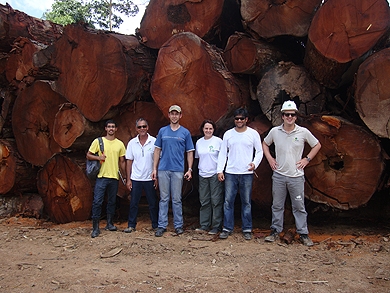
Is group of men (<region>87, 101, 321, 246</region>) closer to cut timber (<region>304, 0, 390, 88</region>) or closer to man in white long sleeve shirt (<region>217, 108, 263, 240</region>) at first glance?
man in white long sleeve shirt (<region>217, 108, 263, 240</region>)

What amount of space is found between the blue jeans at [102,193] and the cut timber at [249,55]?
85.2 inches

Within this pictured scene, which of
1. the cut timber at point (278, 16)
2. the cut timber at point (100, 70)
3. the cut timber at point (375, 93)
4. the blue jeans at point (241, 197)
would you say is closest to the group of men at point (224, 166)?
the blue jeans at point (241, 197)

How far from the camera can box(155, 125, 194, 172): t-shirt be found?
14.9ft

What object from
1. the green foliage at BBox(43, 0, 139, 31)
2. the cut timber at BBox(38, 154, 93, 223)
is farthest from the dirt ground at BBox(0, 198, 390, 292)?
the green foliage at BBox(43, 0, 139, 31)

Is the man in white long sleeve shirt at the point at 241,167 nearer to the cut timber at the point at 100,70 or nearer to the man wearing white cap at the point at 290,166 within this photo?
the man wearing white cap at the point at 290,166

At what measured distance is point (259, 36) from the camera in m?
4.41

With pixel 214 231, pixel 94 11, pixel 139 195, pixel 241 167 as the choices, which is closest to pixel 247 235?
pixel 214 231

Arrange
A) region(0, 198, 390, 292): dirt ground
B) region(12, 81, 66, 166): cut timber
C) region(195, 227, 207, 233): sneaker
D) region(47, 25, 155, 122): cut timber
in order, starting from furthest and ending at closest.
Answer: region(12, 81, 66, 166): cut timber → region(47, 25, 155, 122): cut timber → region(195, 227, 207, 233): sneaker → region(0, 198, 390, 292): dirt ground

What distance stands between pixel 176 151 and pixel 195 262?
4.96ft

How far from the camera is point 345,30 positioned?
380cm

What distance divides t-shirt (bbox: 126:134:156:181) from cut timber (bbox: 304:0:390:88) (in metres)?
2.33

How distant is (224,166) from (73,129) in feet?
7.43

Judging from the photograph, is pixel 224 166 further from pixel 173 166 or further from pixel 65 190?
pixel 65 190

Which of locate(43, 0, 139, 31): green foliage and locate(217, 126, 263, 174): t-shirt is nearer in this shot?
locate(217, 126, 263, 174): t-shirt
